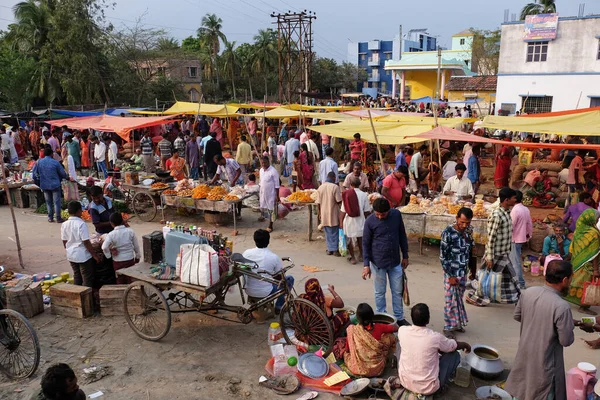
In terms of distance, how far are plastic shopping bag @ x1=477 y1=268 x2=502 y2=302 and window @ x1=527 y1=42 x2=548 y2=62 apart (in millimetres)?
26392

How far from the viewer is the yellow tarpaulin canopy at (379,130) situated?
1175 cm

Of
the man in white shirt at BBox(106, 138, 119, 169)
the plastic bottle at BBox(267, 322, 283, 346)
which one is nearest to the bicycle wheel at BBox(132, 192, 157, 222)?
the man in white shirt at BBox(106, 138, 119, 169)

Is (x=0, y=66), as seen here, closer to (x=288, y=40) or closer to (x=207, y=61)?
(x=288, y=40)

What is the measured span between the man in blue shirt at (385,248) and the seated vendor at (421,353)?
1.53 m

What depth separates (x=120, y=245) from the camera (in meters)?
6.49

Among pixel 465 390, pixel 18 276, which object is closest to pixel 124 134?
pixel 18 276

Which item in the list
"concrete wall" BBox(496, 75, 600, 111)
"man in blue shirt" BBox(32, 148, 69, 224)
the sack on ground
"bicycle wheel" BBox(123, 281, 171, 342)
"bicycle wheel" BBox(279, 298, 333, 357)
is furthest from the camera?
"concrete wall" BBox(496, 75, 600, 111)

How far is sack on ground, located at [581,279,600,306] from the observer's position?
20.6 ft

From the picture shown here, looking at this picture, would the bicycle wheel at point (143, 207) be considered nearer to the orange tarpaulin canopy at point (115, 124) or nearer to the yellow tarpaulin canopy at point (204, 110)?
the orange tarpaulin canopy at point (115, 124)

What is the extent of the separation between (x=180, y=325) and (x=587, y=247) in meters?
5.74

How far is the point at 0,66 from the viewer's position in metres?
29.2

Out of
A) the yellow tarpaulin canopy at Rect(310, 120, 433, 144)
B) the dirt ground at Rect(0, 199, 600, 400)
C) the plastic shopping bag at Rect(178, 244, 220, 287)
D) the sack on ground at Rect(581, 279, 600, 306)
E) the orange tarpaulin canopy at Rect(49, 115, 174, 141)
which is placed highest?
the orange tarpaulin canopy at Rect(49, 115, 174, 141)

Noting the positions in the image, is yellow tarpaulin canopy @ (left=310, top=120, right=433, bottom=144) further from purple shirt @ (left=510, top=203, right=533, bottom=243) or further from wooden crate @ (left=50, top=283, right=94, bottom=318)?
wooden crate @ (left=50, top=283, right=94, bottom=318)

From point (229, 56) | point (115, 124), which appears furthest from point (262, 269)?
point (229, 56)
